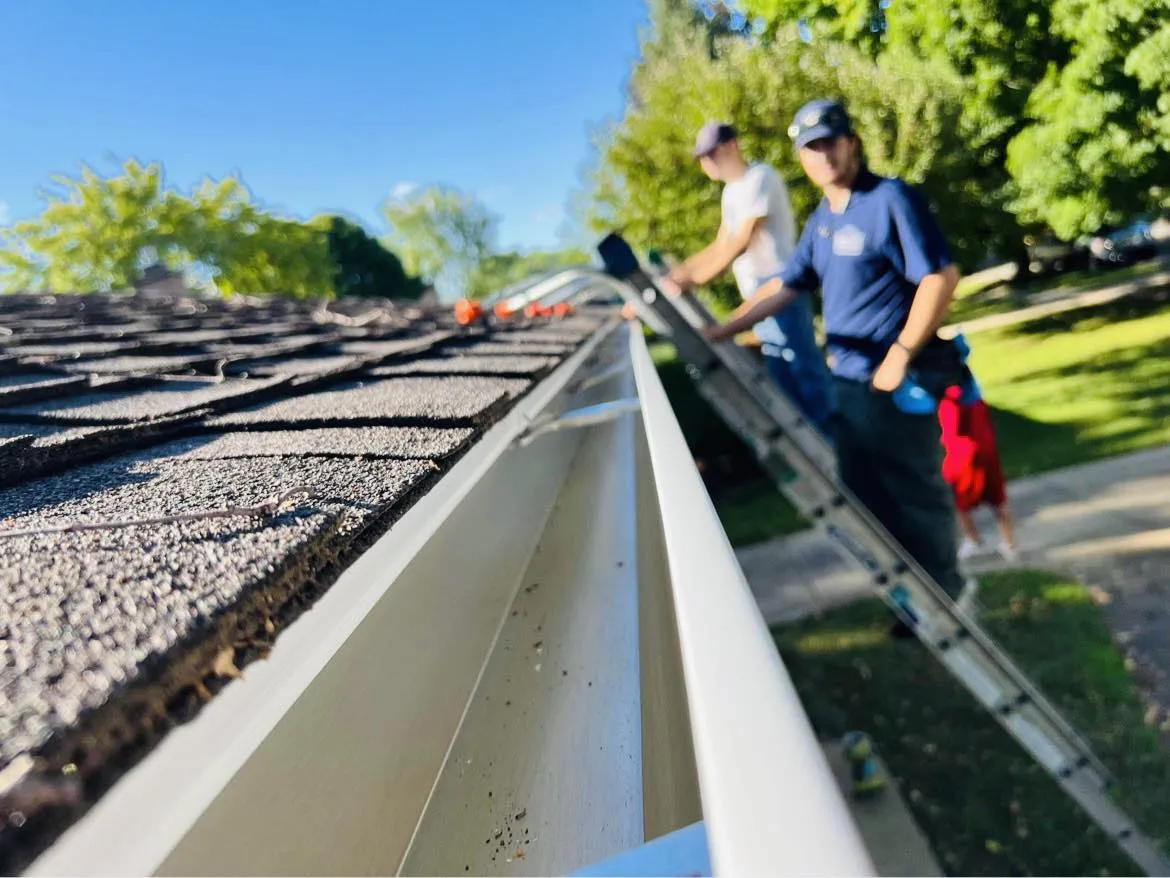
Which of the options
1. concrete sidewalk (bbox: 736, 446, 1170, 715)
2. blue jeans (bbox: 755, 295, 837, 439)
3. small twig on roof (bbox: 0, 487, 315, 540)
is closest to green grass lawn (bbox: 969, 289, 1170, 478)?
concrete sidewalk (bbox: 736, 446, 1170, 715)

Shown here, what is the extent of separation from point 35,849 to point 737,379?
2552mm

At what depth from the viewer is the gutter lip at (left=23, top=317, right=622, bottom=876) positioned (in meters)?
0.55

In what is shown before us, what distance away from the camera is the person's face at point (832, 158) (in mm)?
2777

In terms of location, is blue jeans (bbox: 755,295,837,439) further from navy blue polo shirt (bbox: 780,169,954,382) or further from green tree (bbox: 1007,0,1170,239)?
green tree (bbox: 1007,0,1170,239)

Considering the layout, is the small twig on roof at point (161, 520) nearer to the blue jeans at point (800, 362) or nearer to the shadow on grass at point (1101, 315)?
the blue jeans at point (800, 362)

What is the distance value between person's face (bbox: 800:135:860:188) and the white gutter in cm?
246

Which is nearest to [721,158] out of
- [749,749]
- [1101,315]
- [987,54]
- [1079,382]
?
[749,749]

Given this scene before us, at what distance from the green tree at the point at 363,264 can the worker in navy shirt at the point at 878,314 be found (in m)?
41.8

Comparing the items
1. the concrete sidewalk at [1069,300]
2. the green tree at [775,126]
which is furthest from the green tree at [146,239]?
the concrete sidewalk at [1069,300]

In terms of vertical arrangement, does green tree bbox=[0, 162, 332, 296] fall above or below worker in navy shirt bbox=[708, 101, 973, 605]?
above

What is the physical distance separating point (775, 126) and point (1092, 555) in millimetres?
8517

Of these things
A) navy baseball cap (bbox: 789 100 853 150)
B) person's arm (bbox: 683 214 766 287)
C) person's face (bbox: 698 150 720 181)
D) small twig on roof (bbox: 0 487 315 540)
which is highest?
person's face (bbox: 698 150 720 181)

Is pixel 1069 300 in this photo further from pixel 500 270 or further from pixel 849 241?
pixel 500 270

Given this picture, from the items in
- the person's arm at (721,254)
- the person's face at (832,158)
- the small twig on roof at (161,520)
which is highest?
the person's face at (832,158)
